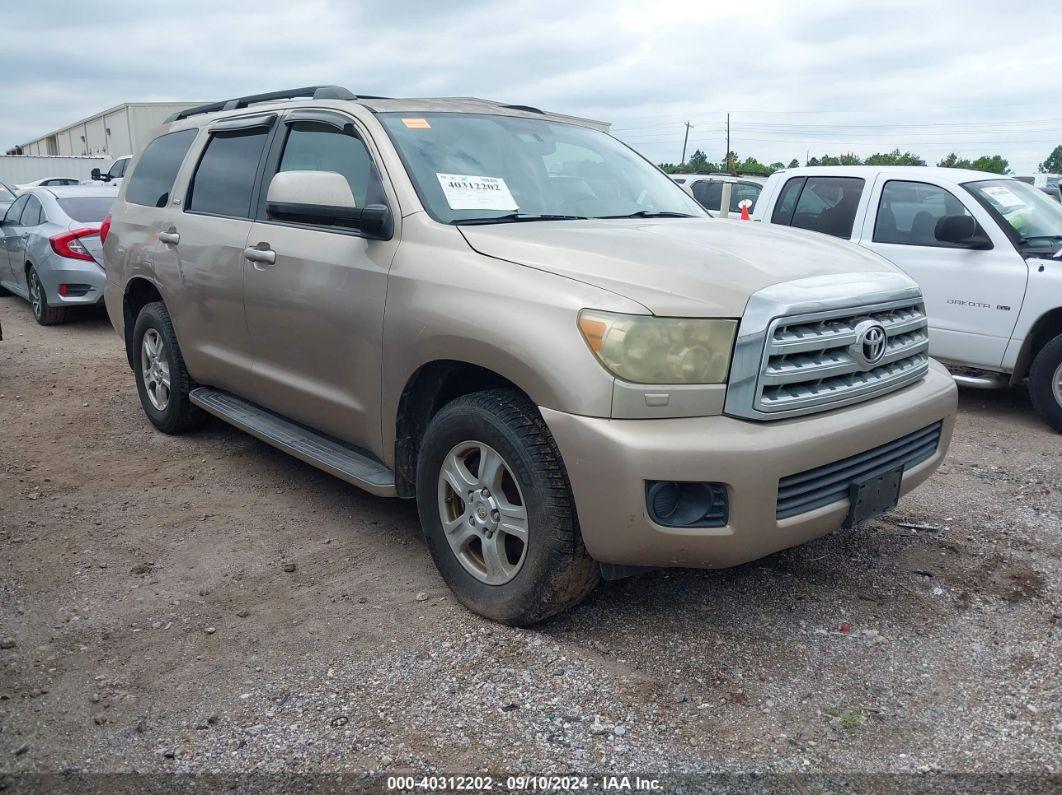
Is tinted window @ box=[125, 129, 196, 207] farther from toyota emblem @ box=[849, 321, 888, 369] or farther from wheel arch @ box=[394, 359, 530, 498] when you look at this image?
toyota emblem @ box=[849, 321, 888, 369]

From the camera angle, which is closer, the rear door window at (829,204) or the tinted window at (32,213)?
the rear door window at (829,204)

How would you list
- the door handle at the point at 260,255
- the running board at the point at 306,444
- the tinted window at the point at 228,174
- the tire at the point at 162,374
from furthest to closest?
1. the tire at the point at 162,374
2. the tinted window at the point at 228,174
3. the door handle at the point at 260,255
4. the running board at the point at 306,444

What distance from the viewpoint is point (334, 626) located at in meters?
3.24

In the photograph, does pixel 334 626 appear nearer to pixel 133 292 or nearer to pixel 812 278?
pixel 812 278

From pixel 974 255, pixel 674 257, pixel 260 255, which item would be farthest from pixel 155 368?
pixel 974 255

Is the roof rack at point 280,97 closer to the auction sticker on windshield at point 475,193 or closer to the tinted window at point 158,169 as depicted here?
the tinted window at point 158,169

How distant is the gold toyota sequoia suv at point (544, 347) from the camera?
106 inches

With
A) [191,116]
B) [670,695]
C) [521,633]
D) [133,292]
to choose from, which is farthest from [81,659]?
[191,116]

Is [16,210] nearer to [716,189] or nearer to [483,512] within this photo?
[716,189]

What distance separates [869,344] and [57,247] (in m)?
8.99

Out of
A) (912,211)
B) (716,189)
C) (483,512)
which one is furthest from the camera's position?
(716,189)

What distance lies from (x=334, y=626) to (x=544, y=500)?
3.32ft

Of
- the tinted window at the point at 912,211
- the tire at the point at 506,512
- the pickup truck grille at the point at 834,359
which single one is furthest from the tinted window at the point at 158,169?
the tinted window at the point at 912,211

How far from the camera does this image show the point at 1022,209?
20.7ft
